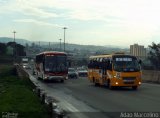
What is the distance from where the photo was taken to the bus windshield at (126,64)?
1348 inches

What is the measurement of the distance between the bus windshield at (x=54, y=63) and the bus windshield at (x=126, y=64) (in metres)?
16.0

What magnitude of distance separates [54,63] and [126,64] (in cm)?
1682

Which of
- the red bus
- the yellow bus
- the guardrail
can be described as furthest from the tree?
the guardrail

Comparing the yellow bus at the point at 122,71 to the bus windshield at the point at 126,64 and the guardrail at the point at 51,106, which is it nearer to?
the bus windshield at the point at 126,64

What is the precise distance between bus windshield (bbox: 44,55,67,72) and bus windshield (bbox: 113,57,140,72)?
1598 centimetres

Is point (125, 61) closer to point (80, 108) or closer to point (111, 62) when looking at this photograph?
point (111, 62)

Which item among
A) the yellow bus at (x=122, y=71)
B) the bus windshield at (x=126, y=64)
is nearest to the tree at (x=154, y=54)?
the yellow bus at (x=122, y=71)

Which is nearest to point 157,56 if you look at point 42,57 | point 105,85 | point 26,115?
point 42,57

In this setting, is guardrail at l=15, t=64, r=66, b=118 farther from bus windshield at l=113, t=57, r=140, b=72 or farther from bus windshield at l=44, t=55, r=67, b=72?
bus windshield at l=44, t=55, r=67, b=72

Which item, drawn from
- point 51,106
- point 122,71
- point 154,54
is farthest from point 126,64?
point 154,54

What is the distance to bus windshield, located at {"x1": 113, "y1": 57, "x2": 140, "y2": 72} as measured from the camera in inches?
1348

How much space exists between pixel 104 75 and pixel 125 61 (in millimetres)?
2774

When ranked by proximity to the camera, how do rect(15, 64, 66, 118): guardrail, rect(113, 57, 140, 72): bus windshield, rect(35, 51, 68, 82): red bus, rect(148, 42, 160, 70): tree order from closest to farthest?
1. rect(15, 64, 66, 118): guardrail
2. rect(113, 57, 140, 72): bus windshield
3. rect(35, 51, 68, 82): red bus
4. rect(148, 42, 160, 70): tree

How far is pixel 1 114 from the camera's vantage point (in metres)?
14.7
